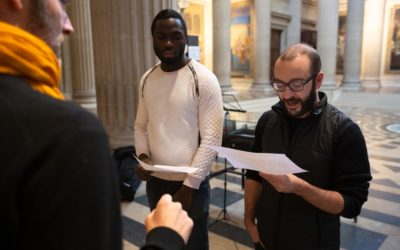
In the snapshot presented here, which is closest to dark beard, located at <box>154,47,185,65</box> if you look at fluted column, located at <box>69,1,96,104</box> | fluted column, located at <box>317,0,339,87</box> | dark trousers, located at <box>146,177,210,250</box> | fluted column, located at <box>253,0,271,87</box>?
dark trousers, located at <box>146,177,210,250</box>

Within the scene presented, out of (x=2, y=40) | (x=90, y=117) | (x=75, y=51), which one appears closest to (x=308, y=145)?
(x=90, y=117)

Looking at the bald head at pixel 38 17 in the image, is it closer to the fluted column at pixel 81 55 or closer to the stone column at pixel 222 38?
the fluted column at pixel 81 55

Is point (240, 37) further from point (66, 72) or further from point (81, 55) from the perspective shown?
point (66, 72)

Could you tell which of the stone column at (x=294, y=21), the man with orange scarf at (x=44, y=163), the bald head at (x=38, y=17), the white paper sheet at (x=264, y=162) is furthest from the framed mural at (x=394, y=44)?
the man with orange scarf at (x=44, y=163)

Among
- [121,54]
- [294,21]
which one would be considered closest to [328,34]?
[294,21]

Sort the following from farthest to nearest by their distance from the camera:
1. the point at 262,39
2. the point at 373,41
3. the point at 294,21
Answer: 1. the point at 294,21
2. the point at 373,41
3. the point at 262,39

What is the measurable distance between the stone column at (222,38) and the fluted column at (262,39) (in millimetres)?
2358

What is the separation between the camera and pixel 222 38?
15.8m

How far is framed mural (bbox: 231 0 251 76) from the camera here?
21.0 meters

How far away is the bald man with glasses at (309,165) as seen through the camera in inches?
67.6

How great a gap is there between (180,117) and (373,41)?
2037 centimetres

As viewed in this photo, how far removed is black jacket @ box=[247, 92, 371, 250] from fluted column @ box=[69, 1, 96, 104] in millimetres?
8890

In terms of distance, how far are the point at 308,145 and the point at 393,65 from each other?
897 inches

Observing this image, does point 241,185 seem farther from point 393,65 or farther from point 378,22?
point 393,65
